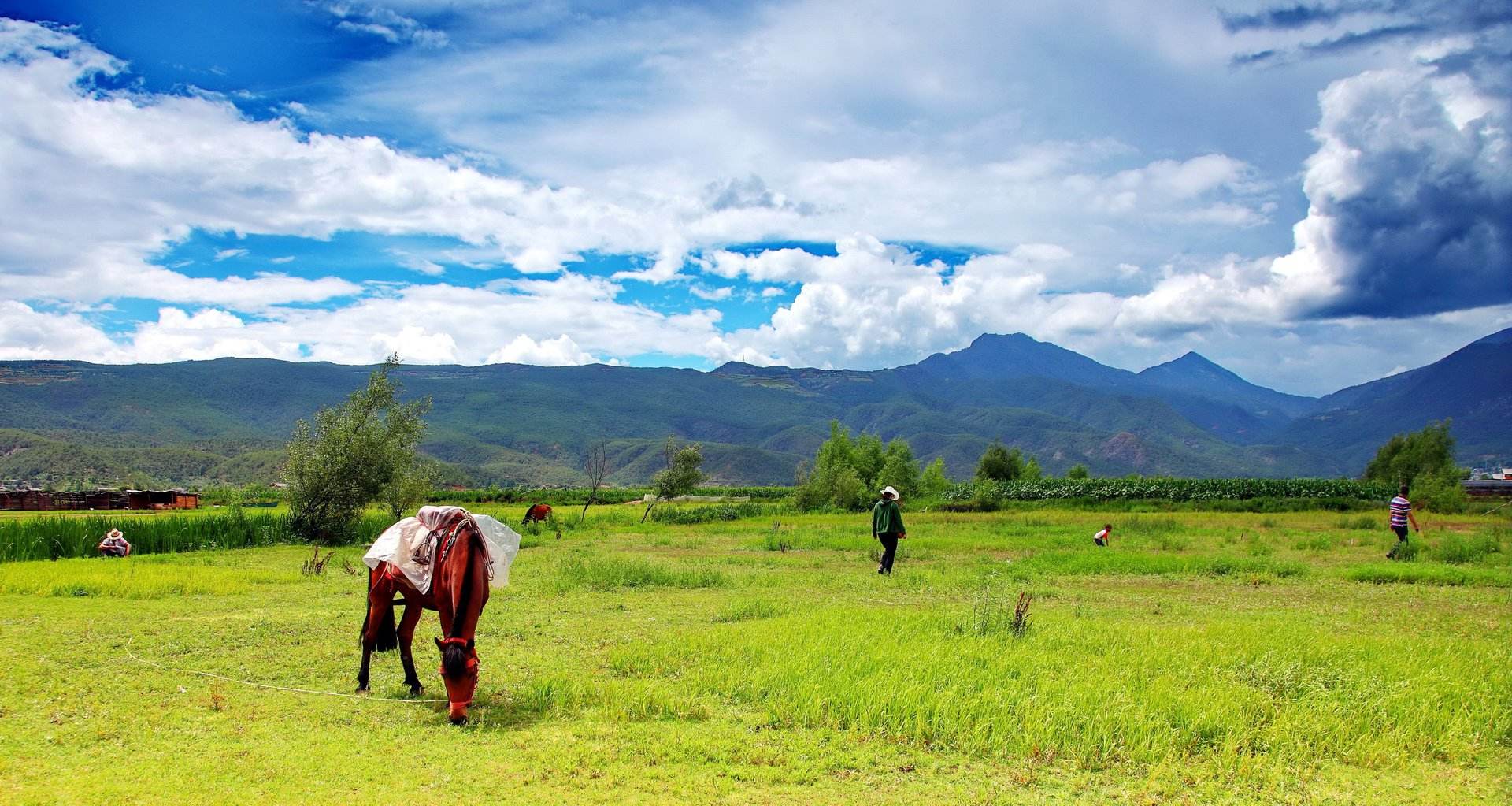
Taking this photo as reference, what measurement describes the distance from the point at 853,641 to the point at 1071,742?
3329 mm

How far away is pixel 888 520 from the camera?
19328mm

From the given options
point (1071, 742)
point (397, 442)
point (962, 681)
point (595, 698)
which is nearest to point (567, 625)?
point (595, 698)

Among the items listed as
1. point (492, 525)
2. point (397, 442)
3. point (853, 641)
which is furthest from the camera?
point (397, 442)

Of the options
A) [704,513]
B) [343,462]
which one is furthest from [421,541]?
[704,513]

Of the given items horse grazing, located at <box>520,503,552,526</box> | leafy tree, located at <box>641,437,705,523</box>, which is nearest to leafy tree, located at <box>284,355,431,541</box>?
horse grazing, located at <box>520,503,552,526</box>

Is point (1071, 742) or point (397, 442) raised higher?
point (397, 442)

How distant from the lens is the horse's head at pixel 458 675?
7.58 metres

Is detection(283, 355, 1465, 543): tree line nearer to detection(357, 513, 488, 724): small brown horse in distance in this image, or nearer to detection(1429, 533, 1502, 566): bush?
detection(357, 513, 488, 724): small brown horse in distance

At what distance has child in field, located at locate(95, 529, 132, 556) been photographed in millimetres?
23312

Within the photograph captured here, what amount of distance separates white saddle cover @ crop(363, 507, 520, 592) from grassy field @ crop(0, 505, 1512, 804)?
1238 millimetres

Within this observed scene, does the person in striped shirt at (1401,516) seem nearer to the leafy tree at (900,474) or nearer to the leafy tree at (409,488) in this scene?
the leafy tree at (409,488)

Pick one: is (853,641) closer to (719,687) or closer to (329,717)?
(719,687)

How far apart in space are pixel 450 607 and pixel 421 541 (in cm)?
84

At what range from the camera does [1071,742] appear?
7.28 meters
